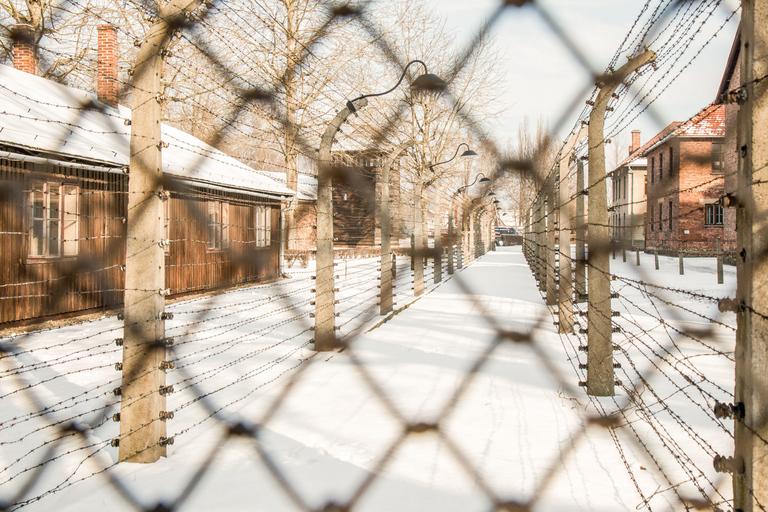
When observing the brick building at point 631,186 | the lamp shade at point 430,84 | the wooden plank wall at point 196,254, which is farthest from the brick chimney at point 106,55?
the lamp shade at point 430,84

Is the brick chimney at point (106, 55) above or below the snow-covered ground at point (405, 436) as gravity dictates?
above

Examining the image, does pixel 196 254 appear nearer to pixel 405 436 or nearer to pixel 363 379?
pixel 363 379

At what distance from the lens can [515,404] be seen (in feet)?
11.3

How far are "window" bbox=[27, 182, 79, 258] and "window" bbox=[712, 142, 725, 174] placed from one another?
28.4ft

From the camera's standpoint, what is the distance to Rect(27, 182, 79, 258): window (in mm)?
8000

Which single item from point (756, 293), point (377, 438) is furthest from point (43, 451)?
point (756, 293)

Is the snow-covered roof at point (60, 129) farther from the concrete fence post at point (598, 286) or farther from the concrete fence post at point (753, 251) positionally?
the concrete fence post at point (753, 251)

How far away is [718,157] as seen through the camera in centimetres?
91

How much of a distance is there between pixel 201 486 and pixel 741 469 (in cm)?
215

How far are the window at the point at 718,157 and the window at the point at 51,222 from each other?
340 inches

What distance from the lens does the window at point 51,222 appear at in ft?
26.2

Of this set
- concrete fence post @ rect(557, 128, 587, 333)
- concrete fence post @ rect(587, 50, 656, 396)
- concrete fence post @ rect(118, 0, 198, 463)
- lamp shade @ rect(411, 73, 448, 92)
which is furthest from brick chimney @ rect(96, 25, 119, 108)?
lamp shade @ rect(411, 73, 448, 92)

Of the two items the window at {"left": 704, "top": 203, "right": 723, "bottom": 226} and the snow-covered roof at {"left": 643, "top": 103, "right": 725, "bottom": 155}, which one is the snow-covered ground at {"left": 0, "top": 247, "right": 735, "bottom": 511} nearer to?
the window at {"left": 704, "top": 203, "right": 723, "bottom": 226}

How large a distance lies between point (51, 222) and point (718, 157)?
31.0 ft
